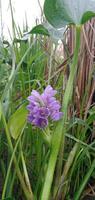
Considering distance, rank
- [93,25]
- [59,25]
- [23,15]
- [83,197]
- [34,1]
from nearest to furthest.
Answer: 1. [59,25]
2. [83,197]
3. [93,25]
4. [34,1]
5. [23,15]

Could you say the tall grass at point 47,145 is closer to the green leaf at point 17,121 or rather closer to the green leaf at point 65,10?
the green leaf at point 17,121

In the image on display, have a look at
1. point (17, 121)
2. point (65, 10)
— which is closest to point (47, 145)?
point (17, 121)

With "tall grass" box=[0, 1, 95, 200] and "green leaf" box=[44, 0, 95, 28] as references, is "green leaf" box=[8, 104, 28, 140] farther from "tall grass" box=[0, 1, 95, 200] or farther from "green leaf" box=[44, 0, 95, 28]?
"green leaf" box=[44, 0, 95, 28]

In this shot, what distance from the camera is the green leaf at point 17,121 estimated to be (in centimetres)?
52

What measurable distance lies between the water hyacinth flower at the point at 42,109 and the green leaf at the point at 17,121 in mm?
49

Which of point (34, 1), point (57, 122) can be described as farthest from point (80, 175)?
point (34, 1)

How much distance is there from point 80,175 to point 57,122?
198 mm

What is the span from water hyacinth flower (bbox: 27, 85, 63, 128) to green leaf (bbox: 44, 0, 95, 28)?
10 cm

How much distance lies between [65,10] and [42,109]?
0.13m

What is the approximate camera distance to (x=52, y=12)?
1.54 feet

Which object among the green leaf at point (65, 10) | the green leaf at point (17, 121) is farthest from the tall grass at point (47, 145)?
the green leaf at point (65, 10)

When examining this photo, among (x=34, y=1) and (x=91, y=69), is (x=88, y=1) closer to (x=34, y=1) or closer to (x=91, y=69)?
(x=91, y=69)

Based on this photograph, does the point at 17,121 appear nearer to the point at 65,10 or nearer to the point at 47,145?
the point at 47,145

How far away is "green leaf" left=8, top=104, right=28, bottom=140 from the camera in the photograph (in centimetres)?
52
